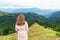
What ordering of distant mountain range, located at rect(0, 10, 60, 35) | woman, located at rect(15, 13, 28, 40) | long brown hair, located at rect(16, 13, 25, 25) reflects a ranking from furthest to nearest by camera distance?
distant mountain range, located at rect(0, 10, 60, 35), woman, located at rect(15, 13, 28, 40), long brown hair, located at rect(16, 13, 25, 25)

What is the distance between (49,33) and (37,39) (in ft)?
4.55

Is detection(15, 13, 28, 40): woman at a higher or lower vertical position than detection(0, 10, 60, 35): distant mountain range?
higher

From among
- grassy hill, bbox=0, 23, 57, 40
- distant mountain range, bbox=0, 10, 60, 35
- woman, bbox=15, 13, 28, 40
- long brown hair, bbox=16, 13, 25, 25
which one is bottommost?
distant mountain range, bbox=0, 10, 60, 35

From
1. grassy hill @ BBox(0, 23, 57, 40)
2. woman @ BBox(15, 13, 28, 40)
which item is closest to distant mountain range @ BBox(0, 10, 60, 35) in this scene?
grassy hill @ BBox(0, 23, 57, 40)

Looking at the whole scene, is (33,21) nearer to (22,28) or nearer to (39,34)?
(39,34)

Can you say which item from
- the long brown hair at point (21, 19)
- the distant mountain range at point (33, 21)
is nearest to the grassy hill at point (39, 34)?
the distant mountain range at point (33, 21)

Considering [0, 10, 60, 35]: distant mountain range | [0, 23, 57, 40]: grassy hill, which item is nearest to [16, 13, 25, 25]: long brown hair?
[0, 23, 57, 40]: grassy hill

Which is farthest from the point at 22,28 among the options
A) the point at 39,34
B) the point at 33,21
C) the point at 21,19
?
the point at 33,21

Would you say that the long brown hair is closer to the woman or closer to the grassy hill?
the woman

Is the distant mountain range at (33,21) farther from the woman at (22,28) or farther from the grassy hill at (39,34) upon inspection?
→ the woman at (22,28)

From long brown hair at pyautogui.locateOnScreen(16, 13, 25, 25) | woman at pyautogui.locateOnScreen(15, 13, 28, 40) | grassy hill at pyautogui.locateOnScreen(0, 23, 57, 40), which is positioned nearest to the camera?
long brown hair at pyautogui.locateOnScreen(16, 13, 25, 25)

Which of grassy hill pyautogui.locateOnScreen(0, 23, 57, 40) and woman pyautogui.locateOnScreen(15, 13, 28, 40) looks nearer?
woman pyautogui.locateOnScreen(15, 13, 28, 40)

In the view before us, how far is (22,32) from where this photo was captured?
7047mm

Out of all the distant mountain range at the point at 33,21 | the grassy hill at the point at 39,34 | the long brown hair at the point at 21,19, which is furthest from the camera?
the distant mountain range at the point at 33,21
